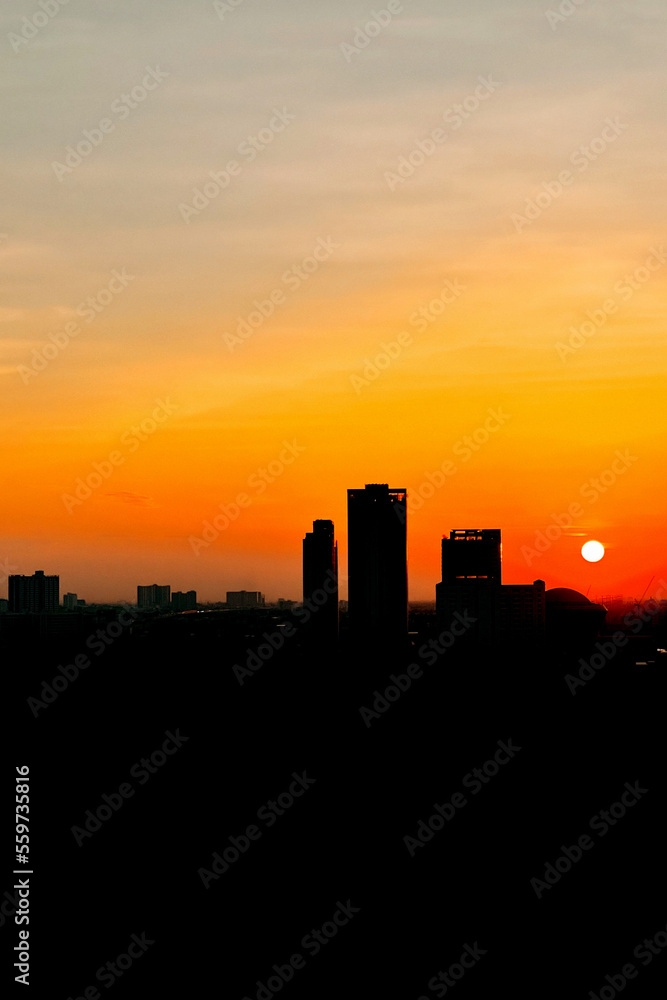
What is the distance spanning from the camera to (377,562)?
6186 inches

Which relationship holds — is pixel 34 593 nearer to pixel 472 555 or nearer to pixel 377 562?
pixel 377 562

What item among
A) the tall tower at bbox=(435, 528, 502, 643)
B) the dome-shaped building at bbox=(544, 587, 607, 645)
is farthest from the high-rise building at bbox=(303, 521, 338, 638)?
the dome-shaped building at bbox=(544, 587, 607, 645)

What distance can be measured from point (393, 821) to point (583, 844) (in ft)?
30.2

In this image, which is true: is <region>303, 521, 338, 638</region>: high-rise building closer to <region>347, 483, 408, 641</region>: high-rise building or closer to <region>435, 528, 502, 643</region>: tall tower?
<region>347, 483, 408, 641</region>: high-rise building

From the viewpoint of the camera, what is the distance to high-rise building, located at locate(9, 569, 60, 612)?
137875 millimetres

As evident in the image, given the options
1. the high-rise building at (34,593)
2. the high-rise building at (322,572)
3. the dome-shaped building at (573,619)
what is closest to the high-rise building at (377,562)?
the high-rise building at (322,572)

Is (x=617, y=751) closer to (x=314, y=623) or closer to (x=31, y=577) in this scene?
(x=314, y=623)

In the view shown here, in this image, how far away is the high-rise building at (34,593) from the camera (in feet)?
452

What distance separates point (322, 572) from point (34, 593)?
42115 millimetres

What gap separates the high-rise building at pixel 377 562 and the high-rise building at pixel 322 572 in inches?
150

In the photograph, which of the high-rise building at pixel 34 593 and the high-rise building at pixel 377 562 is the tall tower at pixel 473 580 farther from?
the high-rise building at pixel 34 593

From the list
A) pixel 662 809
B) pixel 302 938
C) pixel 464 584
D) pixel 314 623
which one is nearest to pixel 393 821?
pixel 662 809

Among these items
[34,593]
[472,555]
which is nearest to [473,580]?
[472,555]

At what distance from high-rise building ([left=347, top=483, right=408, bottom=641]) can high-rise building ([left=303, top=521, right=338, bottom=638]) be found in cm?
380
